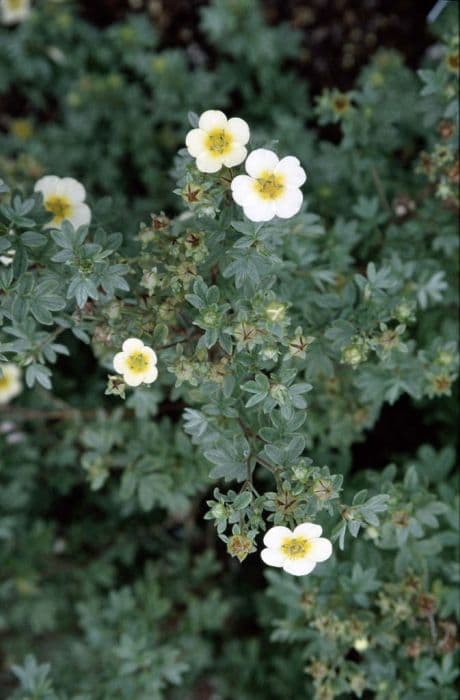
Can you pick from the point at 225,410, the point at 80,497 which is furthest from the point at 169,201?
the point at 225,410

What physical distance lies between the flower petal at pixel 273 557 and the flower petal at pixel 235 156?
866 millimetres

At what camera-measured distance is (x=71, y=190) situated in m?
2.18

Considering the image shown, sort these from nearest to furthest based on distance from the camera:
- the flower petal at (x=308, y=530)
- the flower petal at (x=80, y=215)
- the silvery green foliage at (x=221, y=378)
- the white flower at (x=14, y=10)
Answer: the flower petal at (x=308, y=530), the silvery green foliage at (x=221, y=378), the flower petal at (x=80, y=215), the white flower at (x=14, y=10)

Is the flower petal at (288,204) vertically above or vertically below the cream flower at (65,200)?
above

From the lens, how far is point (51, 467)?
3.24m

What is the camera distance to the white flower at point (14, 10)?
3512 mm

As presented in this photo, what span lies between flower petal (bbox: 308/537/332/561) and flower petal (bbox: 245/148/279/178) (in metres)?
0.82

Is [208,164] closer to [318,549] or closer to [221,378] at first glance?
[221,378]

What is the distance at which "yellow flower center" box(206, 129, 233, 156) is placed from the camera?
5.94 feet

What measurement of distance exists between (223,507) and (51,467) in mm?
1678

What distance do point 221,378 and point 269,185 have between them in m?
0.46

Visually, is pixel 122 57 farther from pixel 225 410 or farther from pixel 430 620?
pixel 430 620

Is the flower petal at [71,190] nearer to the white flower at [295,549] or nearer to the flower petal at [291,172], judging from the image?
the flower petal at [291,172]

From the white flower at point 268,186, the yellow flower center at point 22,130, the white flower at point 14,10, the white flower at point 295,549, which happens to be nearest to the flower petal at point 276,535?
the white flower at point 295,549
